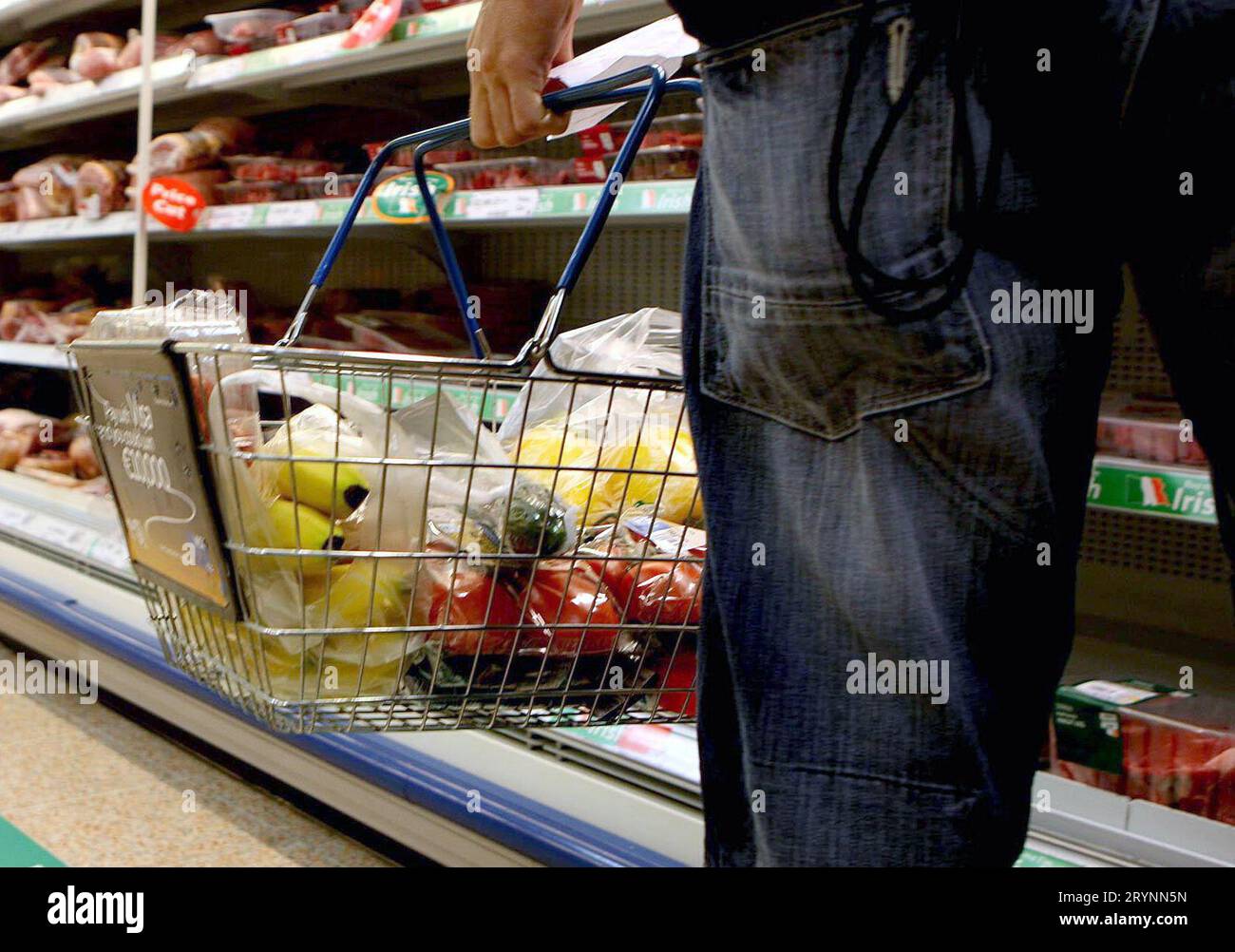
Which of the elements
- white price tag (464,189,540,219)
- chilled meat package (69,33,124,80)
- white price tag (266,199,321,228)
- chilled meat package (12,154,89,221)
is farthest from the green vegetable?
chilled meat package (12,154,89,221)

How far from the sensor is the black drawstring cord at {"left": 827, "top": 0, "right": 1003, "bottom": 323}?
0.52 m

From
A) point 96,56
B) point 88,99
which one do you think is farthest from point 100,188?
point 96,56

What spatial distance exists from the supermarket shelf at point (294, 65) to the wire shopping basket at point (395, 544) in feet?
3.56

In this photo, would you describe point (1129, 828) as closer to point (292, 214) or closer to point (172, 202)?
point (292, 214)

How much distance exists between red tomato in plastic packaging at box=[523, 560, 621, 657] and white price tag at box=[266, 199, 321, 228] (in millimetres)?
1758

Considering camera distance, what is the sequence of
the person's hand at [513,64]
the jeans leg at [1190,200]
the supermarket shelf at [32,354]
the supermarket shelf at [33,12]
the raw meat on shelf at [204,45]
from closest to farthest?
the jeans leg at [1190,200], the person's hand at [513,64], the raw meat on shelf at [204,45], the supermarket shelf at [32,354], the supermarket shelf at [33,12]

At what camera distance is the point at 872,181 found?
53 centimetres

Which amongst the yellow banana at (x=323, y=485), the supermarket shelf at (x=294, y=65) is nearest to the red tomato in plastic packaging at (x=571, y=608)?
the yellow banana at (x=323, y=485)

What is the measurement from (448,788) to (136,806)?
2.59 ft

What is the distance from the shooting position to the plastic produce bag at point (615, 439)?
2.86 ft

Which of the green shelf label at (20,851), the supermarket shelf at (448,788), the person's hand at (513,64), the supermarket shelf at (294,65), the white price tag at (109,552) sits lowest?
the green shelf label at (20,851)

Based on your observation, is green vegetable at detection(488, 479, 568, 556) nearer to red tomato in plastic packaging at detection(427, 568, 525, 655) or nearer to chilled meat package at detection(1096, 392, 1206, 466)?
red tomato in plastic packaging at detection(427, 568, 525, 655)

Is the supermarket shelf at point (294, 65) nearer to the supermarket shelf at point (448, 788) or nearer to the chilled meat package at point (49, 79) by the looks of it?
the chilled meat package at point (49, 79)

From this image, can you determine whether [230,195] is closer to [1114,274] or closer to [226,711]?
[226,711]
